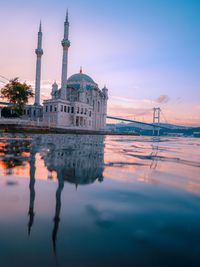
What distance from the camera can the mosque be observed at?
68.2 meters

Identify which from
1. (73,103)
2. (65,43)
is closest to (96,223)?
(65,43)

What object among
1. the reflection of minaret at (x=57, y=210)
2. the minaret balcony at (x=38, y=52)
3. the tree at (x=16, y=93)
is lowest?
the reflection of minaret at (x=57, y=210)

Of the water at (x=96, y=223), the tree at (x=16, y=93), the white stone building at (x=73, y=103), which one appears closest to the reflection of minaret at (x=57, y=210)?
the water at (x=96, y=223)

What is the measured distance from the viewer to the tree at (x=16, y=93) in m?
53.9

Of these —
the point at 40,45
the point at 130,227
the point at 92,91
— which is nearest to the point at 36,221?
the point at 130,227

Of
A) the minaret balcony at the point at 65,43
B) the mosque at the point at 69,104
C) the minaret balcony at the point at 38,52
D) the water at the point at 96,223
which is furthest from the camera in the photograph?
the minaret balcony at the point at 38,52

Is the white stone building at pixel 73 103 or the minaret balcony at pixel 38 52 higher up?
the minaret balcony at pixel 38 52

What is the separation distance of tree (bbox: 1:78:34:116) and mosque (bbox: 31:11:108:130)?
8.57m

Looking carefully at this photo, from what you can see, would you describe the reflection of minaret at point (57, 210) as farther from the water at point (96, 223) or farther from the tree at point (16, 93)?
the tree at point (16, 93)

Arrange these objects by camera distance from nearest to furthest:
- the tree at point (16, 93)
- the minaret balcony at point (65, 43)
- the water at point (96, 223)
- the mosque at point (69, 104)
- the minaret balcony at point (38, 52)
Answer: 1. the water at point (96, 223)
2. the tree at point (16, 93)
3. the minaret balcony at point (65, 43)
4. the mosque at point (69, 104)
5. the minaret balcony at point (38, 52)

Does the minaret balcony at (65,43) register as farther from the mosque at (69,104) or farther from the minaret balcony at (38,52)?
the minaret balcony at (38,52)

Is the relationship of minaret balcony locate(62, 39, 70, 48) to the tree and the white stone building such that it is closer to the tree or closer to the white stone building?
the white stone building

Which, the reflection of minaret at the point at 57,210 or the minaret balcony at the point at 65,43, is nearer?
the reflection of minaret at the point at 57,210

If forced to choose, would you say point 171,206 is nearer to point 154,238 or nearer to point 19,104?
point 154,238
